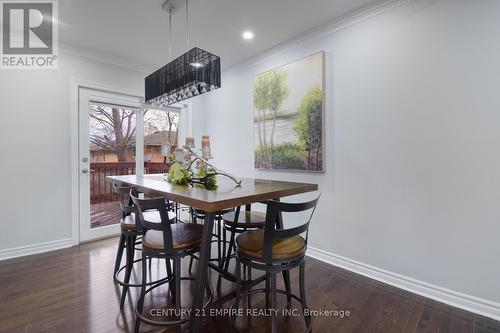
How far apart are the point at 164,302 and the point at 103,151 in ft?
8.22

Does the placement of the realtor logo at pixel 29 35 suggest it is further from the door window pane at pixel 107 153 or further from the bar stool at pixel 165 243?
the bar stool at pixel 165 243

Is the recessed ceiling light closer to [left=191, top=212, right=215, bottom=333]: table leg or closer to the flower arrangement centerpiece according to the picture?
the flower arrangement centerpiece

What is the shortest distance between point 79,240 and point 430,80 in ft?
14.0

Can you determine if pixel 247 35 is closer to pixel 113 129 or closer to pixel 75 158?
pixel 113 129

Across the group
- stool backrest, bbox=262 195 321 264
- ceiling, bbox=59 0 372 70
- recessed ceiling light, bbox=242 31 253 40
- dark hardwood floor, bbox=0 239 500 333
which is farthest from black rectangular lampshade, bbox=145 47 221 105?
dark hardwood floor, bbox=0 239 500 333

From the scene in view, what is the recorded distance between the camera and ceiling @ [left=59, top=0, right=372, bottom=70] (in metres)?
2.30

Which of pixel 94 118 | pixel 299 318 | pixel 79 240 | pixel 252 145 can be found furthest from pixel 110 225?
pixel 299 318

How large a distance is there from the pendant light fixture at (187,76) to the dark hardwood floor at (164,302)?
1.78m

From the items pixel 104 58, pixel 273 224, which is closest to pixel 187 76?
pixel 273 224

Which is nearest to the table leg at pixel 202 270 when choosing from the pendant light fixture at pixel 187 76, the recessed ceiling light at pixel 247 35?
the pendant light fixture at pixel 187 76

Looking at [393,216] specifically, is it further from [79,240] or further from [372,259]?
[79,240]

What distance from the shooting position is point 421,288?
206cm

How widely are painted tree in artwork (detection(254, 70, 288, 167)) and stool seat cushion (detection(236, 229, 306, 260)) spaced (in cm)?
177

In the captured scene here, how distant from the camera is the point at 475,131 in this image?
1816mm
